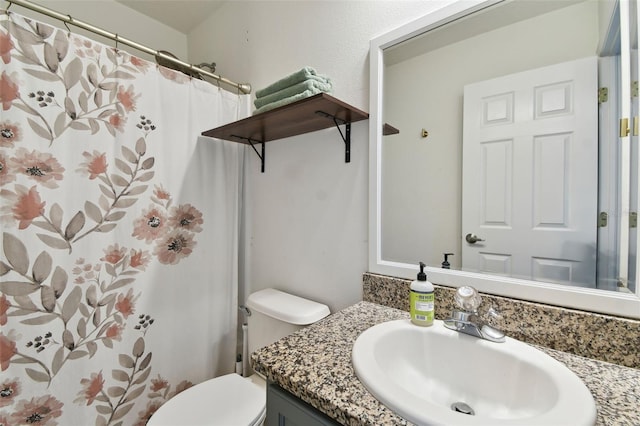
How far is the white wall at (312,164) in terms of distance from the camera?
3.31 feet

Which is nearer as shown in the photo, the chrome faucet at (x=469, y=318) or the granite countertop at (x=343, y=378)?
the granite countertop at (x=343, y=378)

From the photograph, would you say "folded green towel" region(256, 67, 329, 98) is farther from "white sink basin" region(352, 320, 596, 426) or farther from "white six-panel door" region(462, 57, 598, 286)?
"white sink basin" region(352, 320, 596, 426)

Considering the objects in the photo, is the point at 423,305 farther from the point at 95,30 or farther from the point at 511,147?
the point at 95,30

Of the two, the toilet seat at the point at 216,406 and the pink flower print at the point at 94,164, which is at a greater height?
the pink flower print at the point at 94,164

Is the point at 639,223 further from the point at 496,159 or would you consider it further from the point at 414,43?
the point at 414,43

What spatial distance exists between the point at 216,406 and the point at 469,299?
0.96 meters

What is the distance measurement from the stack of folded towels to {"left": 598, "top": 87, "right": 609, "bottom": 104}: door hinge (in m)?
0.75

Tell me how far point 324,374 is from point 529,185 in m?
0.72

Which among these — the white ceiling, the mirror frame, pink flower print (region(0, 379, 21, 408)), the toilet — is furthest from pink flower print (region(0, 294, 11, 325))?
the white ceiling

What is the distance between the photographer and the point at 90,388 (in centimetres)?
100

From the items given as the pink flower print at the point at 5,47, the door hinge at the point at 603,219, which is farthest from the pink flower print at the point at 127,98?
the door hinge at the point at 603,219

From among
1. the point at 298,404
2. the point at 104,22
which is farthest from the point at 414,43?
the point at 104,22

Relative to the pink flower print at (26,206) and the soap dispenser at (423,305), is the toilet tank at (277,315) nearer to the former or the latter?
the soap dispenser at (423,305)

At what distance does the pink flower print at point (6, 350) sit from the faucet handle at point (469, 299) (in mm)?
1400
